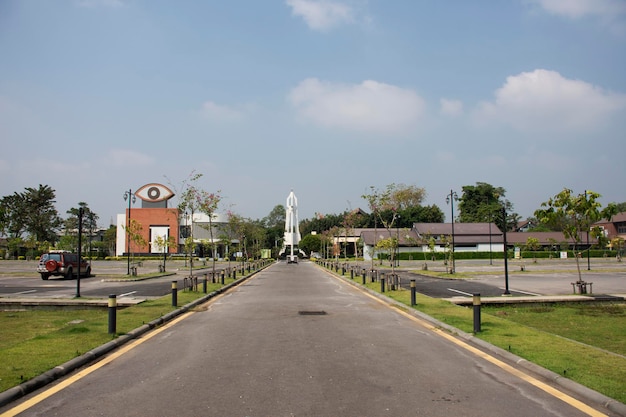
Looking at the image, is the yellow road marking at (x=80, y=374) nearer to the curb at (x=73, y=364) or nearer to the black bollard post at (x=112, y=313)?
the curb at (x=73, y=364)

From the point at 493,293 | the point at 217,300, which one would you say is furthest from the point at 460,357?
the point at 493,293

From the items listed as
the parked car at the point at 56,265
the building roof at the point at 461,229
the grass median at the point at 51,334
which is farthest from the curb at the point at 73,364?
the building roof at the point at 461,229

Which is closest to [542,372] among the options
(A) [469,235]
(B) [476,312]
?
(B) [476,312]

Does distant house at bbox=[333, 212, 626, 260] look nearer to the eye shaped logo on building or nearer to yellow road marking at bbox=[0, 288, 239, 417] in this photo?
the eye shaped logo on building

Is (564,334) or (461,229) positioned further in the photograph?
(461,229)

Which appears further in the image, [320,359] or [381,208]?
[381,208]

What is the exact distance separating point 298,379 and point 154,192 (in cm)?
9788

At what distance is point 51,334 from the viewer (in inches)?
439

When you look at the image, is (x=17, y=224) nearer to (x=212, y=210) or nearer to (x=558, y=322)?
(x=212, y=210)

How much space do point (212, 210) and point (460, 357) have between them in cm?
2229

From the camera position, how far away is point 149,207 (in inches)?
4038

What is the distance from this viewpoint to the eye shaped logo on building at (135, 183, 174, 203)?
99938 millimetres

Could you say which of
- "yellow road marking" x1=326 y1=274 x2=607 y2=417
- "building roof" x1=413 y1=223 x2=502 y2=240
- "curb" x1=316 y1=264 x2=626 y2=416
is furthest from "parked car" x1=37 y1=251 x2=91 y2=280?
"building roof" x1=413 y1=223 x2=502 y2=240

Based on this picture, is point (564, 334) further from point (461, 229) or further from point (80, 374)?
point (461, 229)
